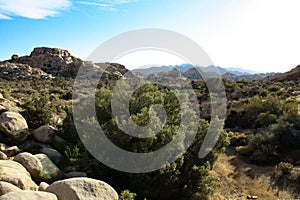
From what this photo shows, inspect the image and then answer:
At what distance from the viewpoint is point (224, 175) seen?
13.1 metres

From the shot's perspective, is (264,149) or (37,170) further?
(264,149)

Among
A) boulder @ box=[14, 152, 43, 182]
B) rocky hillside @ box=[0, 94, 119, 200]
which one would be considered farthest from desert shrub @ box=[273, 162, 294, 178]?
boulder @ box=[14, 152, 43, 182]

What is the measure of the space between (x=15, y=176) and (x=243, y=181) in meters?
9.91

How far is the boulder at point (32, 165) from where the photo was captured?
786 cm

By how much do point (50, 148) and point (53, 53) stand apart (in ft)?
266

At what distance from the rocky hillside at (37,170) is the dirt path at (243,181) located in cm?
552

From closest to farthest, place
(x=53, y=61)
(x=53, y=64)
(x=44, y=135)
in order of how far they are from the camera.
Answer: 1. (x=44, y=135)
2. (x=53, y=64)
3. (x=53, y=61)

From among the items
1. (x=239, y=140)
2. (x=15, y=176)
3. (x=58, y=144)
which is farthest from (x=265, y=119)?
(x=15, y=176)

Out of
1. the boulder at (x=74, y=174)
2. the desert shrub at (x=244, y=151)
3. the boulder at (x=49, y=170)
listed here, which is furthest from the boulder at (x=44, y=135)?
the desert shrub at (x=244, y=151)

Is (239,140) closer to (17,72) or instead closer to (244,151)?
(244,151)

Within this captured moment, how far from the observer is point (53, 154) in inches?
379

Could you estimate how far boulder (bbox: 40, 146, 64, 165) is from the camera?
9.44m

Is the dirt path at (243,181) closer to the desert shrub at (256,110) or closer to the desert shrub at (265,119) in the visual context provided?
the desert shrub at (265,119)

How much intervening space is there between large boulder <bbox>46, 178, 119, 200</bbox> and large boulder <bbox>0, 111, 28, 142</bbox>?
162 inches
